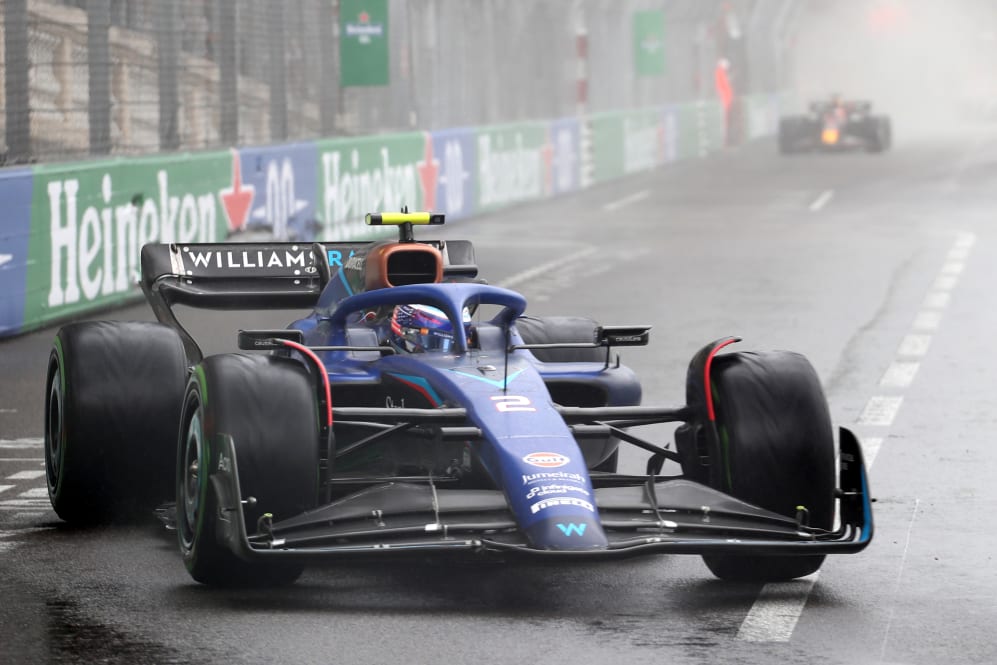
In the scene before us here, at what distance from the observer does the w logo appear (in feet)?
19.7

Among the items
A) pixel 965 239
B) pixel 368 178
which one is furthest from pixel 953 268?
pixel 368 178

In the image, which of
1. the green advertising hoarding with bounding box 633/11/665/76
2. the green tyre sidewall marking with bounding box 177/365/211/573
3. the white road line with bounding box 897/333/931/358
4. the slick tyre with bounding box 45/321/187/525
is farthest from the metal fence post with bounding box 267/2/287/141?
the green advertising hoarding with bounding box 633/11/665/76

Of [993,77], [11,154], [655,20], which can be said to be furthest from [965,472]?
[993,77]

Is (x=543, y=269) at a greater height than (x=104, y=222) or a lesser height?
lesser

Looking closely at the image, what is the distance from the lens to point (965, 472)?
8805 mm

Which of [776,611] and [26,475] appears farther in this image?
[26,475]

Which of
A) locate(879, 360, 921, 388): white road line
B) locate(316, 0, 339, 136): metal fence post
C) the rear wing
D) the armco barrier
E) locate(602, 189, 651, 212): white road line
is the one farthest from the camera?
locate(602, 189, 651, 212): white road line

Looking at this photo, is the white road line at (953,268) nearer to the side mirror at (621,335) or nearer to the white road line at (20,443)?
the white road line at (20,443)

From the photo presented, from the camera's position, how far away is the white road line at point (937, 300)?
15828 mm

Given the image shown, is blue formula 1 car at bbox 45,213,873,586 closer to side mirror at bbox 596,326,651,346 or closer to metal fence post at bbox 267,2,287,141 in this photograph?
side mirror at bbox 596,326,651,346

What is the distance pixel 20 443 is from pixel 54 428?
187cm

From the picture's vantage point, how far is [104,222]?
15047 mm

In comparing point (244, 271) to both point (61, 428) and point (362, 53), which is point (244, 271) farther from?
point (362, 53)

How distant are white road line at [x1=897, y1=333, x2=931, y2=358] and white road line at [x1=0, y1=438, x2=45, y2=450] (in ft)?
19.0
